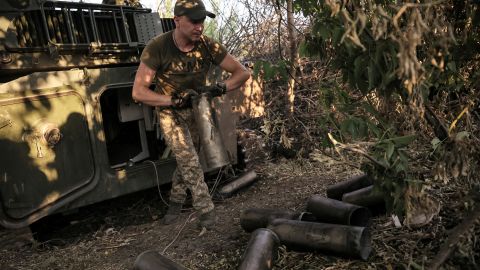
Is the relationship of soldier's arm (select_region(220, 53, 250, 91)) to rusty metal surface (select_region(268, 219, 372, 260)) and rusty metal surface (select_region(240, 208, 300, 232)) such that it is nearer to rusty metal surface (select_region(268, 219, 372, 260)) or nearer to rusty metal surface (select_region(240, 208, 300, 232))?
rusty metal surface (select_region(240, 208, 300, 232))

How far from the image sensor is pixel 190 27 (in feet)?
12.9

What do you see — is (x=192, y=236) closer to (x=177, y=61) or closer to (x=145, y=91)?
(x=145, y=91)

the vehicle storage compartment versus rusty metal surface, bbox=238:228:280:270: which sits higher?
the vehicle storage compartment

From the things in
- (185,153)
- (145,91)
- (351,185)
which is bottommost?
(351,185)

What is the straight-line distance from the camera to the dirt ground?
320cm

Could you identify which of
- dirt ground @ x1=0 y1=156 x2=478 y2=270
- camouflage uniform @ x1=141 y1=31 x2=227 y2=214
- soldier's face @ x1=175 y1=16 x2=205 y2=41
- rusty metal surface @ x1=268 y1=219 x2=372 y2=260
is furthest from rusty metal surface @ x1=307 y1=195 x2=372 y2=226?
soldier's face @ x1=175 y1=16 x2=205 y2=41

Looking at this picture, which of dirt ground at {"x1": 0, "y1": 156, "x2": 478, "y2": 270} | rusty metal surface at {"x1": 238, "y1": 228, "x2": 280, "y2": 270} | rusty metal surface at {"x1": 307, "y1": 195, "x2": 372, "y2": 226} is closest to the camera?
rusty metal surface at {"x1": 238, "y1": 228, "x2": 280, "y2": 270}

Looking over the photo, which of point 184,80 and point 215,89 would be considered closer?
point 215,89

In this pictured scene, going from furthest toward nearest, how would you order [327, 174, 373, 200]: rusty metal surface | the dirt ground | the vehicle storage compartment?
the vehicle storage compartment, [327, 174, 373, 200]: rusty metal surface, the dirt ground

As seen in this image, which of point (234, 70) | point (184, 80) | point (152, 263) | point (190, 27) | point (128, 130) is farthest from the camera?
point (128, 130)

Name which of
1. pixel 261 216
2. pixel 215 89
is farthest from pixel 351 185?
pixel 215 89

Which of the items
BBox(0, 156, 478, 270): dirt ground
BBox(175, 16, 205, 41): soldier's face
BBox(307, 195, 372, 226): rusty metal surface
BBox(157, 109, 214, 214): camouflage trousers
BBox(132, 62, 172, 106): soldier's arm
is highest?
BBox(175, 16, 205, 41): soldier's face

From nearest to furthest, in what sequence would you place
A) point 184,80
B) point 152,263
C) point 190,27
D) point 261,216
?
point 152,263, point 261,216, point 190,27, point 184,80

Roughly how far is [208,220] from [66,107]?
1.64 m
